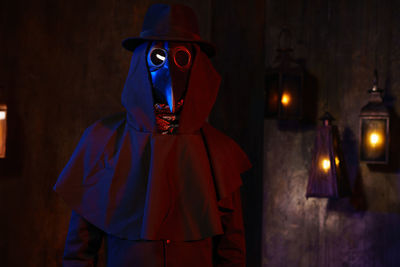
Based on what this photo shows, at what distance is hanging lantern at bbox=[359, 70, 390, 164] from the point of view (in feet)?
7.48

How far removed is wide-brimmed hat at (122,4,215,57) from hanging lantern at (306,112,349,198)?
121 cm

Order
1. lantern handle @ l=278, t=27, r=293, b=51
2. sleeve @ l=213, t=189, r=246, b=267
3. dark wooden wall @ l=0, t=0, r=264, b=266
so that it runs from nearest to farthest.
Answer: sleeve @ l=213, t=189, r=246, b=267 < dark wooden wall @ l=0, t=0, r=264, b=266 < lantern handle @ l=278, t=27, r=293, b=51

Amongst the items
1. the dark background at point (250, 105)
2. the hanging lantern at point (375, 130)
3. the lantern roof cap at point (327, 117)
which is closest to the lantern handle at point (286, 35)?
Result: the dark background at point (250, 105)

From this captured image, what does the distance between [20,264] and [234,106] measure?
5.99 ft

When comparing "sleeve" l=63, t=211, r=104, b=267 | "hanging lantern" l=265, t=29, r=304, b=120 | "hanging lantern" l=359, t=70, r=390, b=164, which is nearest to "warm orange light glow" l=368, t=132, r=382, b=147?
"hanging lantern" l=359, t=70, r=390, b=164

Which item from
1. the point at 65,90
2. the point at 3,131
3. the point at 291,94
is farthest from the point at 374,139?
the point at 3,131

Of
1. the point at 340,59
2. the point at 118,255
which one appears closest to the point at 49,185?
the point at 118,255

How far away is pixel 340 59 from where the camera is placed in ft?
8.54

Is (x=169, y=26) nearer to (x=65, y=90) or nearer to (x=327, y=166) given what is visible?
(x=65, y=90)

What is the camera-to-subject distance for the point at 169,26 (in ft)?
5.12

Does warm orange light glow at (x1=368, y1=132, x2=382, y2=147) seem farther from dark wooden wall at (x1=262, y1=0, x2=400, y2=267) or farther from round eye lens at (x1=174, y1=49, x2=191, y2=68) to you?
round eye lens at (x1=174, y1=49, x2=191, y2=68)

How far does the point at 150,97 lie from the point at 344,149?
1.67 meters

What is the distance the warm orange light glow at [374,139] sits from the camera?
2.29m

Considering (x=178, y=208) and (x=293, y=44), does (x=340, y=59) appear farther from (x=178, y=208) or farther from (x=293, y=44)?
(x=178, y=208)
